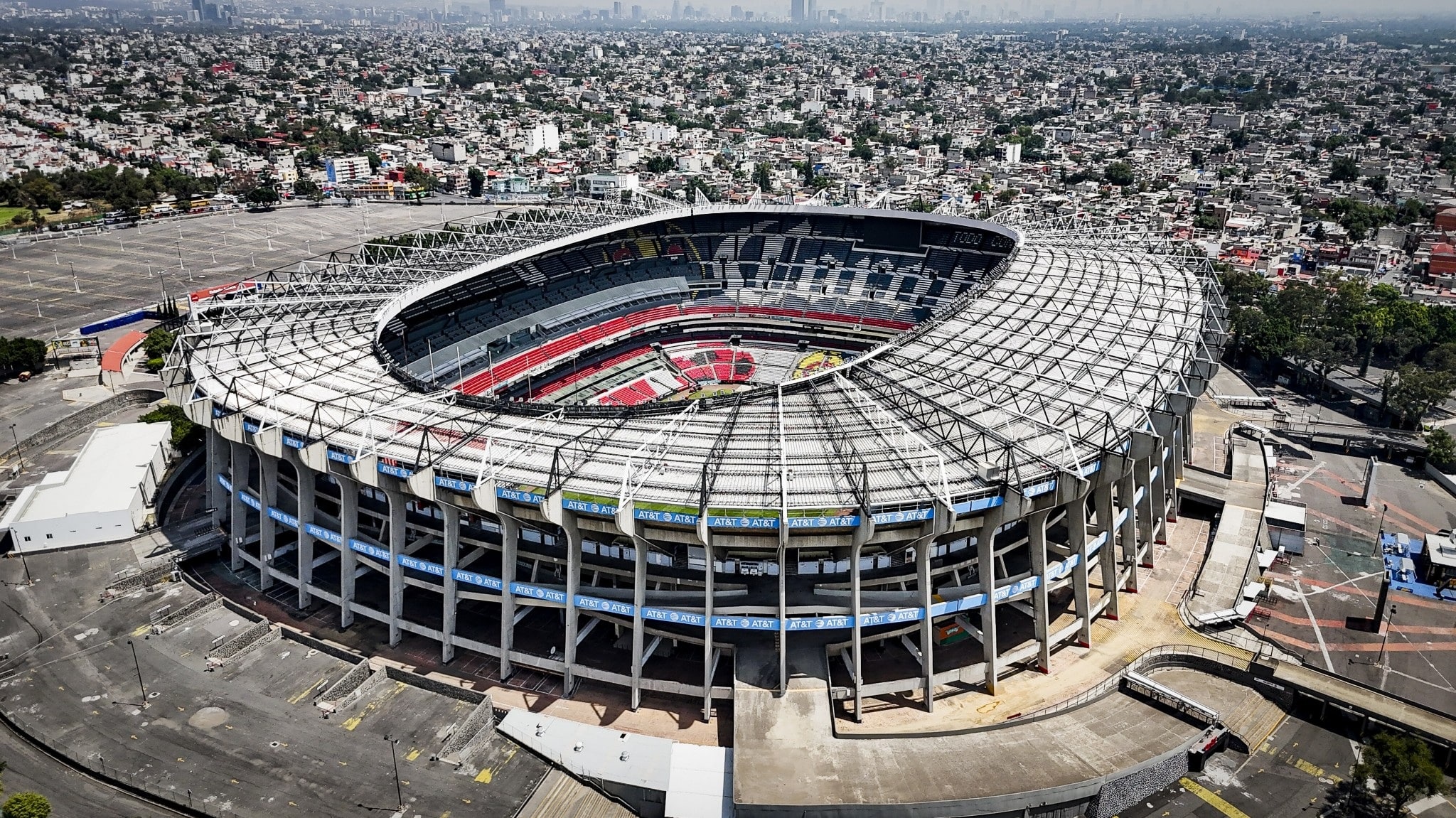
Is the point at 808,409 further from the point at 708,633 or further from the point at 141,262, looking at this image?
the point at 141,262

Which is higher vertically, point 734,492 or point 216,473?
point 734,492

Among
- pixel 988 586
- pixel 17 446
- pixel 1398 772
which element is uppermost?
pixel 988 586

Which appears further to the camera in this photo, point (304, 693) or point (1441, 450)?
point (1441, 450)

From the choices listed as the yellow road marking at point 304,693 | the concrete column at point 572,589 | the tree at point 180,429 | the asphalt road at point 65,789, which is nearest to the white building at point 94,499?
the tree at point 180,429

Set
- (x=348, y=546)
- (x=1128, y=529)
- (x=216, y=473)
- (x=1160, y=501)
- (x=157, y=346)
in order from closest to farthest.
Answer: (x=348, y=546), (x=1128, y=529), (x=216, y=473), (x=1160, y=501), (x=157, y=346)

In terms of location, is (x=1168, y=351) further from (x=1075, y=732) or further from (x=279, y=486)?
(x=279, y=486)

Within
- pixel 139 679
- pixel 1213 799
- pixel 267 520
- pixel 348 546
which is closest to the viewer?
pixel 1213 799

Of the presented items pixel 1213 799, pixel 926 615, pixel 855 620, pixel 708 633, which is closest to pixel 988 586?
pixel 926 615
